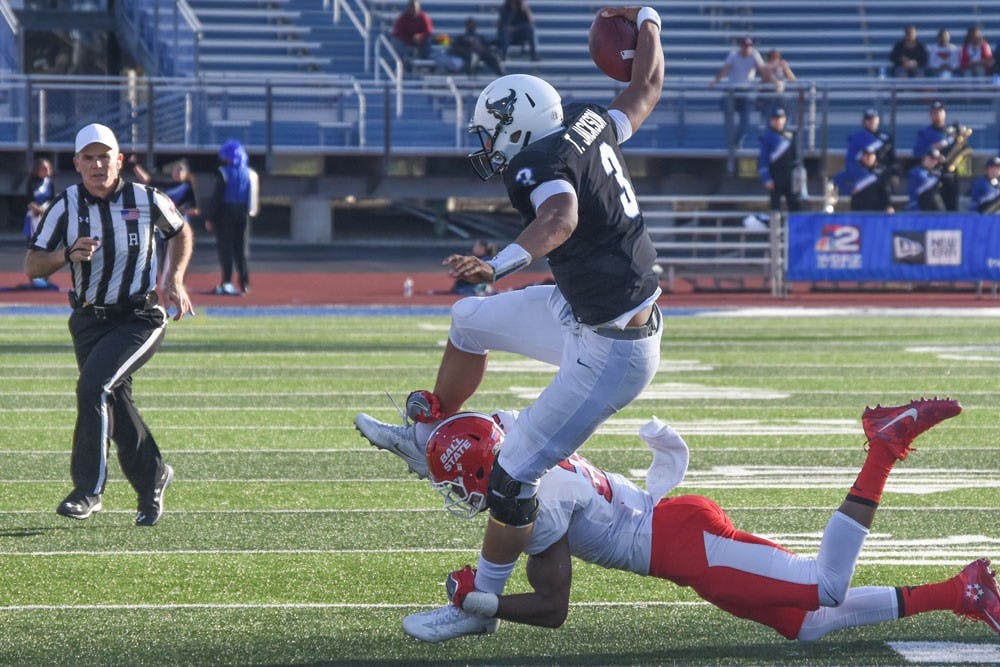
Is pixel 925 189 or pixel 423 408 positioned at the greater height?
pixel 423 408

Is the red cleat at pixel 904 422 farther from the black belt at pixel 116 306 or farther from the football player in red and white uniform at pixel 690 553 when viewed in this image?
the black belt at pixel 116 306

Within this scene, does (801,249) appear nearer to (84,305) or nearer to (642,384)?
(84,305)

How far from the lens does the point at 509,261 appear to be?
420 centimetres

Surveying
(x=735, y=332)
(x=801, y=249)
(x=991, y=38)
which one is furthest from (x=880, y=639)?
(x=991, y=38)

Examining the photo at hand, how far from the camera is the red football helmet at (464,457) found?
14.9 feet

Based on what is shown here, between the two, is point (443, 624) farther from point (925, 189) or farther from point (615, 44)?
point (925, 189)

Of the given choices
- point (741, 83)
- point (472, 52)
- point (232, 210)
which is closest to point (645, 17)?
point (232, 210)

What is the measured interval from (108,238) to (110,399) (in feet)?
2.00

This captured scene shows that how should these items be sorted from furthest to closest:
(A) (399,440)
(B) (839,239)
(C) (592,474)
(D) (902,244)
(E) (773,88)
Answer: (E) (773,88) < (B) (839,239) < (D) (902,244) < (A) (399,440) < (C) (592,474)

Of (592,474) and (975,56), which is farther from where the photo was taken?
(975,56)

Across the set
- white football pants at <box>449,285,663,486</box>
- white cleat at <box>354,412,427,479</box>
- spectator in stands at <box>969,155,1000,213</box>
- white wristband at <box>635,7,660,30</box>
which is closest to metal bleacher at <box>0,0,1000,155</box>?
spectator in stands at <box>969,155,1000,213</box>

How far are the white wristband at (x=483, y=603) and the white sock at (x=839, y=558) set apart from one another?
862 mm

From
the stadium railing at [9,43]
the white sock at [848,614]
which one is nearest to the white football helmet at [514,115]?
the white sock at [848,614]

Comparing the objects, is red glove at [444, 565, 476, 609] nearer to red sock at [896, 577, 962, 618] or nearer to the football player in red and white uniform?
the football player in red and white uniform
